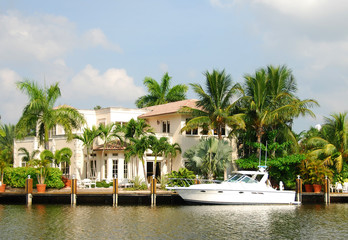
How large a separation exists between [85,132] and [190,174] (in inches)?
361

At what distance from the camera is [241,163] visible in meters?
37.6

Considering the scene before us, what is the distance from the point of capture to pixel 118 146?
39.5 metres

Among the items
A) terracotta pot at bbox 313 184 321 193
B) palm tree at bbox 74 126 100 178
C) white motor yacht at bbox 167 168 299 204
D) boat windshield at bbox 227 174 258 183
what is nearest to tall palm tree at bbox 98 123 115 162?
palm tree at bbox 74 126 100 178

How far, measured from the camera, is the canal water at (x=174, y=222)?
835 inches

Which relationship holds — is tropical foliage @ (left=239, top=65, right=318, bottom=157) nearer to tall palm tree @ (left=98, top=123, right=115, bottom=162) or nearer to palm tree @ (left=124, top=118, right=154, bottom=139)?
palm tree @ (left=124, top=118, right=154, bottom=139)

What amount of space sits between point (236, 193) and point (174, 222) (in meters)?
8.15

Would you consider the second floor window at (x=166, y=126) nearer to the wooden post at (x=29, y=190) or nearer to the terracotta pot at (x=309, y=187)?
the terracotta pot at (x=309, y=187)

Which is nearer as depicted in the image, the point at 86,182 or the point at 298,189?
the point at 298,189

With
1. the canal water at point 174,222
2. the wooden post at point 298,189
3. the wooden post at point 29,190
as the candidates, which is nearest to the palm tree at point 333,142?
the wooden post at point 298,189

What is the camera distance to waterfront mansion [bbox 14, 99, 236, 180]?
39562 millimetres

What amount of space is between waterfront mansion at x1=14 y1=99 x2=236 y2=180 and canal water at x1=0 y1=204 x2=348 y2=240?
29.5ft

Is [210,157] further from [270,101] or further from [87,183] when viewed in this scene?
→ [87,183]

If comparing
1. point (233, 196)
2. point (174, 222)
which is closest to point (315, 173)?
point (233, 196)

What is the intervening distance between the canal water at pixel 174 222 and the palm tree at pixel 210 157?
531 centimetres
